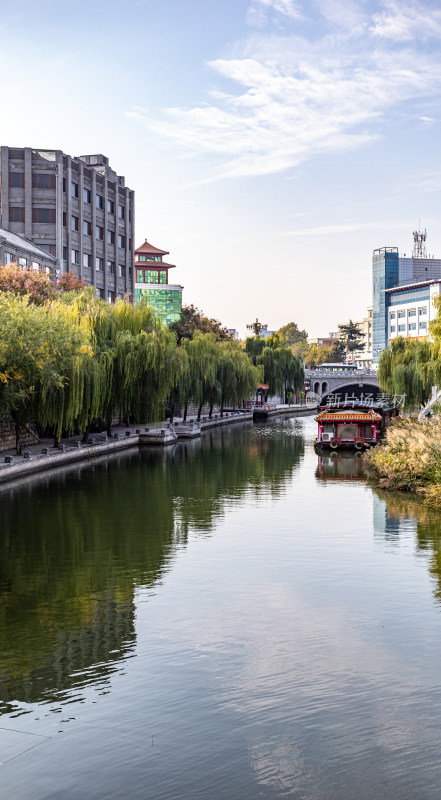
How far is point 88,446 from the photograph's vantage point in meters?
41.3

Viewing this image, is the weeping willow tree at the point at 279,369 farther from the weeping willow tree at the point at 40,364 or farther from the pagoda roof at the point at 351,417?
the weeping willow tree at the point at 40,364

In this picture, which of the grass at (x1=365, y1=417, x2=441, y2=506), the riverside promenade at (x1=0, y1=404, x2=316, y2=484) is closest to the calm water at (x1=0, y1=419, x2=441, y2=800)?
the grass at (x1=365, y1=417, x2=441, y2=506)

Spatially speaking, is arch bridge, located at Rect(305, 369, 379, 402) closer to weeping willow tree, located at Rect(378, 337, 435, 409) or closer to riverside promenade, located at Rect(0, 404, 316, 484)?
weeping willow tree, located at Rect(378, 337, 435, 409)

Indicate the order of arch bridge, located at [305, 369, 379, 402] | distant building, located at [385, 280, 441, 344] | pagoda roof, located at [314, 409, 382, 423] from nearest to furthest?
pagoda roof, located at [314, 409, 382, 423] → arch bridge, located at [305, 369, 379, 402] → distant building, located at [385, 280, 441, 344]

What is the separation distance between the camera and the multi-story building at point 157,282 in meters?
157

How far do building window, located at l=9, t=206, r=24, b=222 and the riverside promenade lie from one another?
24.7 meters

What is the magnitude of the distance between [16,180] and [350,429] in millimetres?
40886

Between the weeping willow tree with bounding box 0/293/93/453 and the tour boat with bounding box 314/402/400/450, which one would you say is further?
the tour boat with bounding box 314/402/400/450

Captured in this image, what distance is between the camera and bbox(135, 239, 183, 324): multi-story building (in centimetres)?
15712

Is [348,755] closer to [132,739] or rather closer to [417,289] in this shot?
[132,739]

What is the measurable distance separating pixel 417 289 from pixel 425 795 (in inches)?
A: 6935

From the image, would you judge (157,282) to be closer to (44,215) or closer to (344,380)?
(344,380)

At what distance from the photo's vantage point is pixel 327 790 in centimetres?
871

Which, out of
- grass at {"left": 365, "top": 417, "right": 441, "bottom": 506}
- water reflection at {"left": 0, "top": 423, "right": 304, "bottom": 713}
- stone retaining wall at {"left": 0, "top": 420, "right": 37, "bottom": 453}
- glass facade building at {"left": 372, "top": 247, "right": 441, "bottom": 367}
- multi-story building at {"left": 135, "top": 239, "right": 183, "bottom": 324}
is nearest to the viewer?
water reflection at {"left": 0, "top": 423, "right": 304, "bottom": 713}
